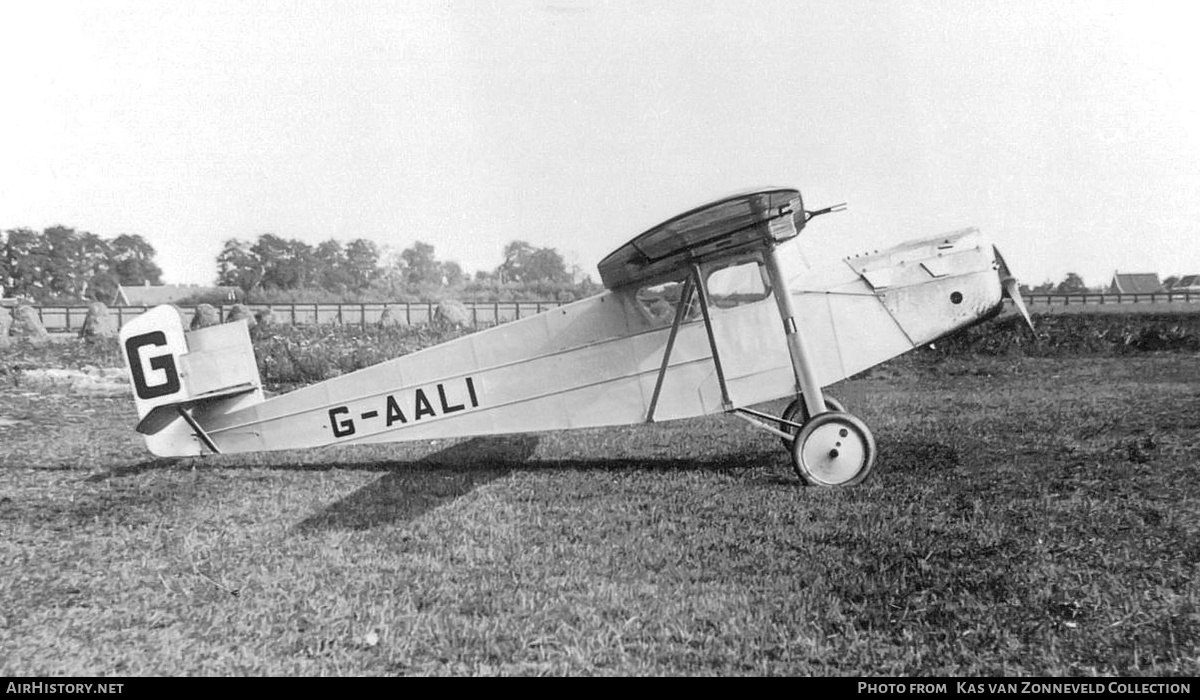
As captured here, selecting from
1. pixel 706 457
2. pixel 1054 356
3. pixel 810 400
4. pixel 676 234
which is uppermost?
pixel 676 234

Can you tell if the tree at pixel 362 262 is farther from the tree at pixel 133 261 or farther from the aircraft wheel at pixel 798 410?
the aircraft wheel at pixel 798 410

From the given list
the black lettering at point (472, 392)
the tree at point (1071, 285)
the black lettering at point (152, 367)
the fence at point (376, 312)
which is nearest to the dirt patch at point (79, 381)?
the fence at point (376, 312)

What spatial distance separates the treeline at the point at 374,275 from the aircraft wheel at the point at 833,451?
1752 cm

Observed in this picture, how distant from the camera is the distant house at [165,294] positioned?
46406 millimetres

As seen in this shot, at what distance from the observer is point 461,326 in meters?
19.2

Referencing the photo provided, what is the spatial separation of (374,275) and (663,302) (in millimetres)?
31842

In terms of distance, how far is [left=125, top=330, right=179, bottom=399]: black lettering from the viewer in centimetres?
670

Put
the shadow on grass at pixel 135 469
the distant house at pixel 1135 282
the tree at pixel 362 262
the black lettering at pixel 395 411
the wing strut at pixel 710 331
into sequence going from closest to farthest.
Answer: the wing strut at pixel 710 331, the black lettering at pixel 395 411, the shadow on grass at pixel 135 469, the distant house at pixel 1135 282, the tree at pixel 362 262

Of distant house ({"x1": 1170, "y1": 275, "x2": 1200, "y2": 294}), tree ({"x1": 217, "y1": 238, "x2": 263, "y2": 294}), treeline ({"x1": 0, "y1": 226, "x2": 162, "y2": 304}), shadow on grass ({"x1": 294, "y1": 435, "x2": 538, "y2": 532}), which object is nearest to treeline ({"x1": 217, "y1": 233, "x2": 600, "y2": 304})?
tree ({"x1": 217, "y1": 238, "x2": 263, "y2": 294})

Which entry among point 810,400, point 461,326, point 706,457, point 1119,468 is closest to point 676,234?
point 810,400

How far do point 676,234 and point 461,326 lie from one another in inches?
555

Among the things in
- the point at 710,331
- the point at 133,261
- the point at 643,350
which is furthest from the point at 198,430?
the point at 133,261

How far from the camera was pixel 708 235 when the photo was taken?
5.82 metres

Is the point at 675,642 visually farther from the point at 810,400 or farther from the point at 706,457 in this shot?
the point at 706,457
